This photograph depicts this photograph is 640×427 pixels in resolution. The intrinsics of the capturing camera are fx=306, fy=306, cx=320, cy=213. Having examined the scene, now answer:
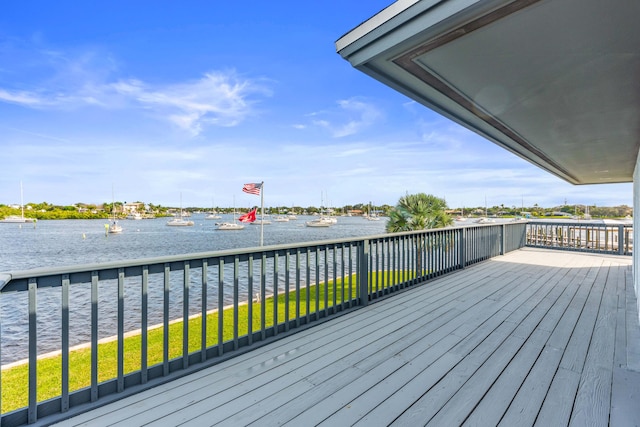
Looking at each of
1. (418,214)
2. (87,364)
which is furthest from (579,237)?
(87,364)

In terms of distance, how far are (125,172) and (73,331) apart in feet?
146

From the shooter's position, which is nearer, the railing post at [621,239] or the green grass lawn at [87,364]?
the green grass lawn at [87,364]

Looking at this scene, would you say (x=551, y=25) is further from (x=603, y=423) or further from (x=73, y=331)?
(x=73, y=331)

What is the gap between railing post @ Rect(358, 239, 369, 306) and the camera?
3.62m

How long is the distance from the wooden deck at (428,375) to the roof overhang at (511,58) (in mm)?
2119

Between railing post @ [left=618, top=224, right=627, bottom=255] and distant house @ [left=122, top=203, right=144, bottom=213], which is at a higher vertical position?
distant house @ [left=122, top=203, right=144, bottom=213]

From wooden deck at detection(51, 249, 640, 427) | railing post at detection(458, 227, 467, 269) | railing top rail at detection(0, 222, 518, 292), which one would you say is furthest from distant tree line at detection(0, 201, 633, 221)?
railing top rail at detection(0, 222, 518, 292)

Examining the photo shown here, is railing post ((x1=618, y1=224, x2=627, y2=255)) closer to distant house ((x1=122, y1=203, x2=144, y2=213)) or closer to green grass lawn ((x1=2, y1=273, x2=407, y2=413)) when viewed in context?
green grass lawn ((x1=2, y1=273, x2=407, y2=413))

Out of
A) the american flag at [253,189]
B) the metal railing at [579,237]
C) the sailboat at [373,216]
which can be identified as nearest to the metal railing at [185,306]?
the metal railing at [579,237]

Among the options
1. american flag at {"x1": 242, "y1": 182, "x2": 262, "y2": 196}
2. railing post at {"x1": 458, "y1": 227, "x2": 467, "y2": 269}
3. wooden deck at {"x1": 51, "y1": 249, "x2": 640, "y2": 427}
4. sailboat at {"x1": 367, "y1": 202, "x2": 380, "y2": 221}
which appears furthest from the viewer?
sailboat at {"x1": 367, "y1": 202, "x2": 380, "y2": 221}

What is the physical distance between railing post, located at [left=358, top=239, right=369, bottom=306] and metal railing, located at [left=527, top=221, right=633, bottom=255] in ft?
26.0

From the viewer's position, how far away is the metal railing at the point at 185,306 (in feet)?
5.47

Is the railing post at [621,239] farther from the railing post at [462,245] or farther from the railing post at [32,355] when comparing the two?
the railing post at [32,355]

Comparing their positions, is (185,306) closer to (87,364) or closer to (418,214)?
(87,364)
